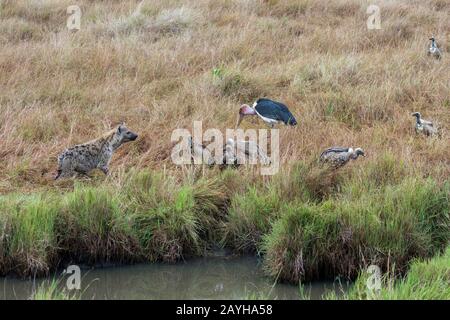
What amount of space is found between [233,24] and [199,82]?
3.69 meters

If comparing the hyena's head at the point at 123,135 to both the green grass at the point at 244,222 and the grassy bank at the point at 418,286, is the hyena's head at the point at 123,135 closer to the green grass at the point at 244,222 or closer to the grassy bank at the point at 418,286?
the green grass at the point at 244,222

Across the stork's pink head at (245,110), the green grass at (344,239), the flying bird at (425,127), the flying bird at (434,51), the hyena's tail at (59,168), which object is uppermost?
the flying bird at (434,51)

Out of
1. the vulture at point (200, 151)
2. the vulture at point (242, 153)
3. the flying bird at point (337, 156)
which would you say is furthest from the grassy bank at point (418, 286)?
the vulture at point (200, 151)

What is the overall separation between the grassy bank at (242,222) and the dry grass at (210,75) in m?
0.79

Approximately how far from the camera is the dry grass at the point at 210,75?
Result: 903 centimetres

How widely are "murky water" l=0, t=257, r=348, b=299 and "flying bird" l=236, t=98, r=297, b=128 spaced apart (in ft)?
8.95

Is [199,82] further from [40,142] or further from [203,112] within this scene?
[40,142]

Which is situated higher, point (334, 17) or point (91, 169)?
point (334, 17)

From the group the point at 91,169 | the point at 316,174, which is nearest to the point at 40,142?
the point at 91,169

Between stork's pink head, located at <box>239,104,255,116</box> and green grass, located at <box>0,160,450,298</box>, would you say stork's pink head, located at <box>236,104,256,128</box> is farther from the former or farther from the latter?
green grass, located at <box>0,160,450,298</box>

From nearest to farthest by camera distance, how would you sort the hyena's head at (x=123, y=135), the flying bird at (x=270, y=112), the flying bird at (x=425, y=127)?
the hyena's head at (x=123, y=135)
the flying bird at (x=425, y=127)
the flying bird at (x=270, y=112)

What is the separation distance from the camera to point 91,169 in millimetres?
8430

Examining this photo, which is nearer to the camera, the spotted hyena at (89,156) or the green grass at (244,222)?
the green grass at (244,222)

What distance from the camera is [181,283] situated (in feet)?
22.2
